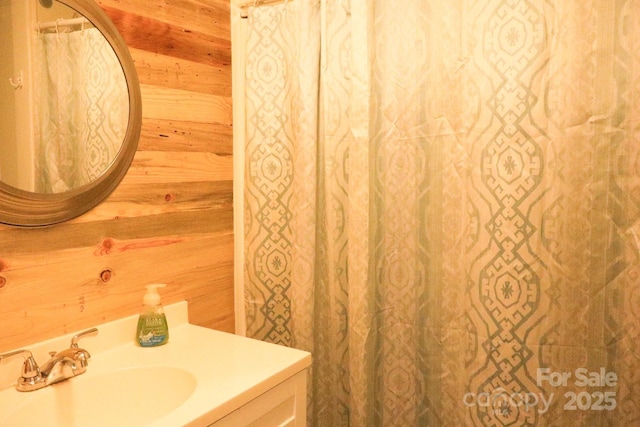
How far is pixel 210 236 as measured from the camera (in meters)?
1.57

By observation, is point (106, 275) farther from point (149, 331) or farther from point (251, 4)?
point (251, 4)

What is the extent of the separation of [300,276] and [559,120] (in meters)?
0.86

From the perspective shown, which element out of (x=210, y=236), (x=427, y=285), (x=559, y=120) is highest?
(x=559, y=120)

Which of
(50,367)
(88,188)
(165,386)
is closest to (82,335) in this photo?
(50,367)

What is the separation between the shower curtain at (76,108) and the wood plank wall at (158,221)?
8cm

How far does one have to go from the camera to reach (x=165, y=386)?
1135 millimetres

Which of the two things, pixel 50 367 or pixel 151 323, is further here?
pixel 151 323

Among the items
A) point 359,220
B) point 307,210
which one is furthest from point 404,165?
point 307,210

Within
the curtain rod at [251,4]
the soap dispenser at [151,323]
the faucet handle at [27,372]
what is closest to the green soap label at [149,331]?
the soap dispenser at [151,323]

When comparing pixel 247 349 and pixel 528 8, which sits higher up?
pixel 528 8

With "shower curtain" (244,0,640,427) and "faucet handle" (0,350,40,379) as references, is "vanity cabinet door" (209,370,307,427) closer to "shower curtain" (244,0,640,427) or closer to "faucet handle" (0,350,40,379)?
"shower curtain" (244,0,640,427)

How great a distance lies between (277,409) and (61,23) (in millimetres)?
1068

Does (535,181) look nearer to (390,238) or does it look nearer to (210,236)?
(390,238)

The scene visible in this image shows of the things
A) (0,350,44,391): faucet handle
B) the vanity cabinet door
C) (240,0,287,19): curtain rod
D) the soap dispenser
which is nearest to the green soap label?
the soap dispenser
